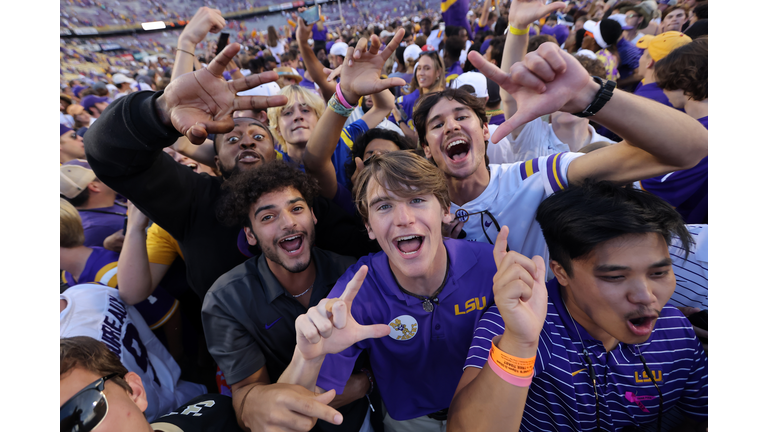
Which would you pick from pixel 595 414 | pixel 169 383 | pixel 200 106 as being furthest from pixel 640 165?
pixel 169 383

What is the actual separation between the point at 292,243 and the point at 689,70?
301cm

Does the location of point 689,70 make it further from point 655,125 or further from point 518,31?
point 655,125

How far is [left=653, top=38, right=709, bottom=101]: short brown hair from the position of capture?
7.86 feet

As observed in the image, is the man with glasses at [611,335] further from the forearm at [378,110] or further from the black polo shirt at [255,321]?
the forearm at [378,110]

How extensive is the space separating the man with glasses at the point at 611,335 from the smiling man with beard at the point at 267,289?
92cm

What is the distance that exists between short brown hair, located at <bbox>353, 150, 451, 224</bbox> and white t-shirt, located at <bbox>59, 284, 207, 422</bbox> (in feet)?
5.08

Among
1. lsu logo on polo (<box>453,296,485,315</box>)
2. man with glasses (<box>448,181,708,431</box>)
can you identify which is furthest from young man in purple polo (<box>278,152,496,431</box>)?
man with glasses (<box>448,181,708,431</box>)

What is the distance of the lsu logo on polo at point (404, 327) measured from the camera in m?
1.65

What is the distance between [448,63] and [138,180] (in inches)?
222

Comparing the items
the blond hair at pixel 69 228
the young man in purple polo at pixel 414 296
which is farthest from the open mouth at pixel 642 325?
the blond hair at pixel 69 228

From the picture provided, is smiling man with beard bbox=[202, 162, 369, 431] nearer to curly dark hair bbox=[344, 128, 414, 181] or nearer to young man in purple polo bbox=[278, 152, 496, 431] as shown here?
young man in purple polo bbox=[278, 152, 496, 431]

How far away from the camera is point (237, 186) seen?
7.00ft

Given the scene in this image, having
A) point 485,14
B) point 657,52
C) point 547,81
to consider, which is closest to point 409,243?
point 547,81
